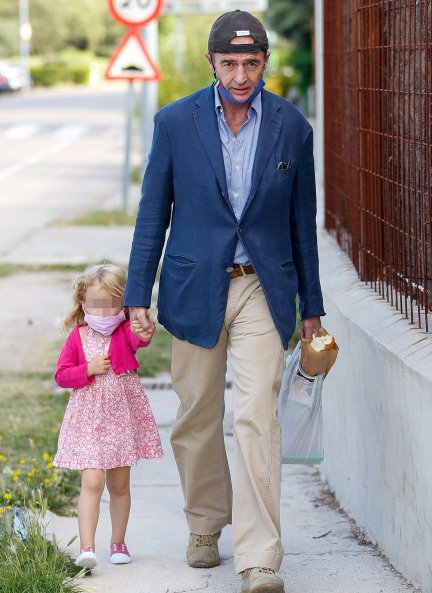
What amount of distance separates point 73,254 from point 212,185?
31.1ft

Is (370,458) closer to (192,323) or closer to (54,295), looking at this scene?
(192,323)

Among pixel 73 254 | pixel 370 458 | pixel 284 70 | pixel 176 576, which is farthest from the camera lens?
pixel 284 70

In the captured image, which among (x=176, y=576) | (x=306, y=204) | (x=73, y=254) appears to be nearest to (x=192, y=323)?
(x=306, y=204)

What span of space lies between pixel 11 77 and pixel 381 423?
6028cm

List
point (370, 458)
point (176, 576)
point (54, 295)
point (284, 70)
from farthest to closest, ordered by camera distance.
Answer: point (284, 70)
point (54, 295)
point (370, 458)
point (176, 576)

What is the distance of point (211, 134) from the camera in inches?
176

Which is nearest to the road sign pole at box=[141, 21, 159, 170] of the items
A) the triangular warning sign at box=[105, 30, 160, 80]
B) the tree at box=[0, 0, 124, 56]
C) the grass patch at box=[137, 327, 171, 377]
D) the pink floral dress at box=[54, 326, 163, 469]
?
the triangular warning sign at box=[105, 30, 160, 80]

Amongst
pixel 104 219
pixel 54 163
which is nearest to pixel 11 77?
pixel 54 163

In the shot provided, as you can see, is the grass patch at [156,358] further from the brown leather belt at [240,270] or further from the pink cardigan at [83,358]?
the brown leather belt at [240,270]

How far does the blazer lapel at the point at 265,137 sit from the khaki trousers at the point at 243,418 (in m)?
0.32

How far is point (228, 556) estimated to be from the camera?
4.99 metres

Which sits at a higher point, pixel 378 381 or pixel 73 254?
pixel 378 381

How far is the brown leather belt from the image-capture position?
4.50m

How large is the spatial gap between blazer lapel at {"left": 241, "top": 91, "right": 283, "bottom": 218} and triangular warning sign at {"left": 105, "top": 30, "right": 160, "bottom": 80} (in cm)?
1002
